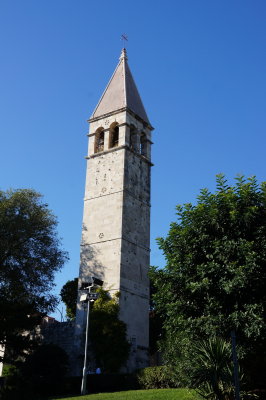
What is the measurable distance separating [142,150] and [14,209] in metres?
12.1

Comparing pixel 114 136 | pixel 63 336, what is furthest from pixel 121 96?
pixel 63 336

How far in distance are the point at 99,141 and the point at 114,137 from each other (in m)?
1.37

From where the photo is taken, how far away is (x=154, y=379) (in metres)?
22.6

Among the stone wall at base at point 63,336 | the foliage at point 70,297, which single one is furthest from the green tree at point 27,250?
the foliage at point 70,297

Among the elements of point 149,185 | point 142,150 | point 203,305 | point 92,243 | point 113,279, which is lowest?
point 203,305

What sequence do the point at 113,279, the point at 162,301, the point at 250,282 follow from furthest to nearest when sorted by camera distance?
1. the point at 113,279
2. the point at 162,301
3. the point at 250,282

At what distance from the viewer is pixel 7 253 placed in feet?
103

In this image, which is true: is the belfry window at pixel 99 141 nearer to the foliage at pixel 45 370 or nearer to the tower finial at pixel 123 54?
the tower finial at pixel 123 54

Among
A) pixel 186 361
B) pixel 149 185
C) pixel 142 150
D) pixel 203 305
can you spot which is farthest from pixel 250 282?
pixel 142 150

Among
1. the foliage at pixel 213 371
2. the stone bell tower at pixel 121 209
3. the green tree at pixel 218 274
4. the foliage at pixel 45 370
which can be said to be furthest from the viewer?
the stone bell tower at pixel 121 209

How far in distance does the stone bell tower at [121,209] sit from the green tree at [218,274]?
12.4 metres

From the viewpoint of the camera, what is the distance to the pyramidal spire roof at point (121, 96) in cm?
3794

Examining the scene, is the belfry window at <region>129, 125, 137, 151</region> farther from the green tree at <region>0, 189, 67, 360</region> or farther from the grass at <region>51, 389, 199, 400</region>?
the grass at <region>51, 389, 199, 400</region>

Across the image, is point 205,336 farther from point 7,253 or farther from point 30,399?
point 7,253
